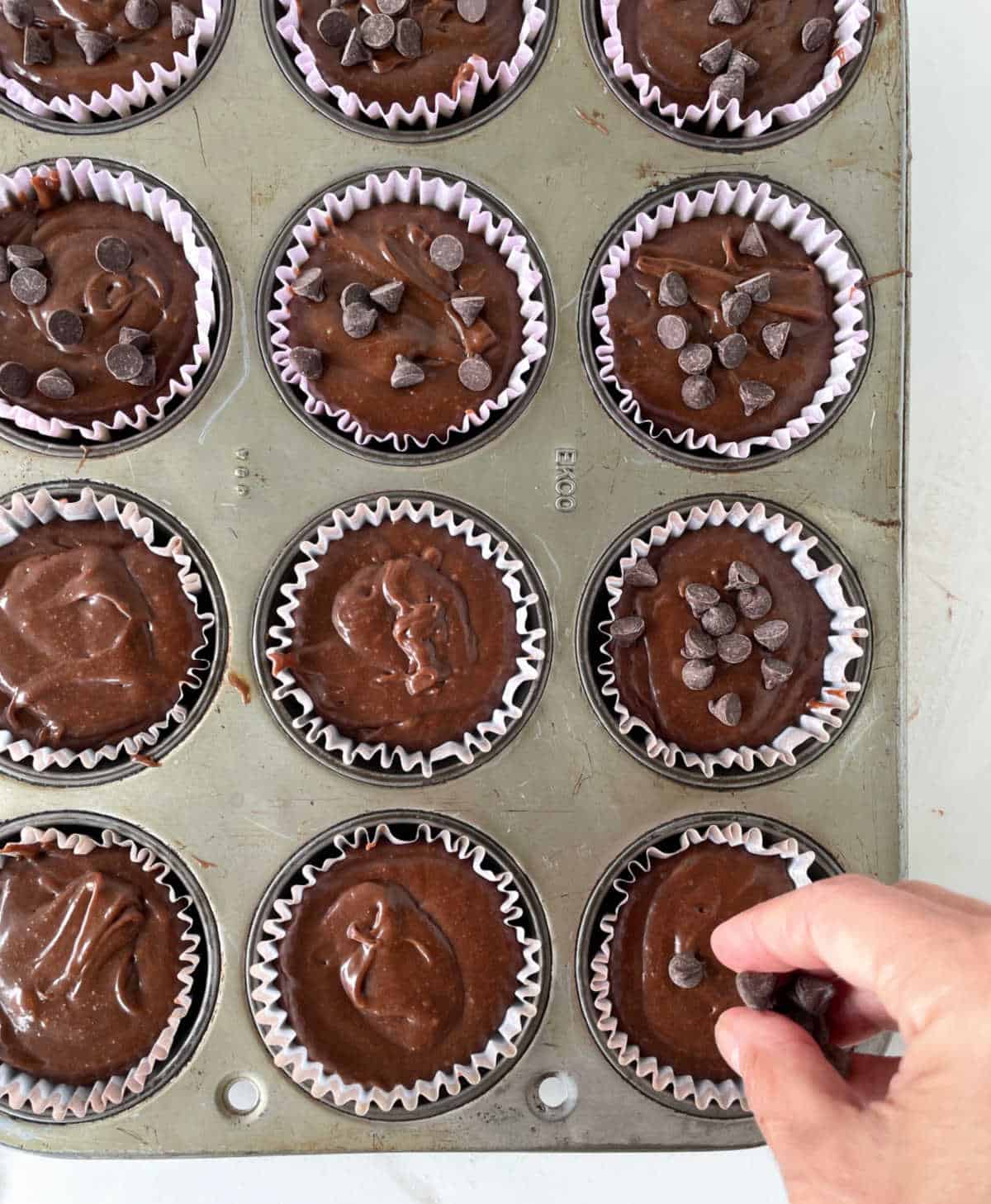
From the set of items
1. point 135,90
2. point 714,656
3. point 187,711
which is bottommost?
point 187,711

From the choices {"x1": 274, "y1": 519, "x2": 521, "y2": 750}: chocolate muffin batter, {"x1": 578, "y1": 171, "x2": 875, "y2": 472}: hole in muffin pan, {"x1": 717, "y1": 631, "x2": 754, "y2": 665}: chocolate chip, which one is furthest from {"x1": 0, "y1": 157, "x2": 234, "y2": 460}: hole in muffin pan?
{"x1": 717, "y1": 631, "x2": 754, "y2": 665}: chocolate chip

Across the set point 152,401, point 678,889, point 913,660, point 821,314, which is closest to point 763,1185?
point 678,889

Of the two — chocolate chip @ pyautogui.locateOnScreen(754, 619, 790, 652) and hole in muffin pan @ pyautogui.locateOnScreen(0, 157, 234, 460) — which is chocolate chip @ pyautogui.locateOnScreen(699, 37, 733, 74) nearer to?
hole in muffin pan @ pyautogui.locateOnScreen(0, 157, 234, 460)

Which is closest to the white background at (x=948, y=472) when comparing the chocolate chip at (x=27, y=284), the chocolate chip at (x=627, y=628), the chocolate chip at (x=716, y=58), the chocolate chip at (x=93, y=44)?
the chocolate chip at (x=716, y=58)

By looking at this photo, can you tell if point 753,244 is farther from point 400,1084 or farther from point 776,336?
point 400,1084

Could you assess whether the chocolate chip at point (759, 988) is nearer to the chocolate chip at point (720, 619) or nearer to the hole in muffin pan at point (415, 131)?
the chocolate chip at point (720, 619)

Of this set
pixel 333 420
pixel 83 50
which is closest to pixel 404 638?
pixel 333 420
